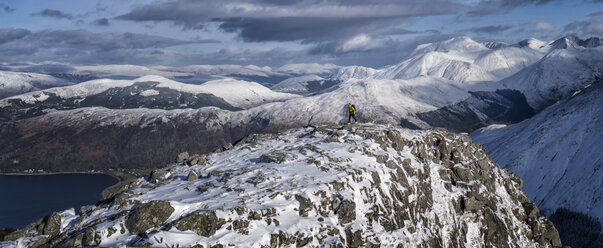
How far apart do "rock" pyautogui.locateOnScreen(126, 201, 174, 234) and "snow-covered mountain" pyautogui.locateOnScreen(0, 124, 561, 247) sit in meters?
0.10

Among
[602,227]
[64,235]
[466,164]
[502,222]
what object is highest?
[64,235]

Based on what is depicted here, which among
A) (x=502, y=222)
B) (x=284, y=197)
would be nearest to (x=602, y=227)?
(x=502, y=222)

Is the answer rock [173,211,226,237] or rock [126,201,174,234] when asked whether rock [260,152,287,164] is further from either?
rock [126,201,174,234]

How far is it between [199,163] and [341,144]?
2428cm

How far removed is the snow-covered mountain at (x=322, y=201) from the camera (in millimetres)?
43344

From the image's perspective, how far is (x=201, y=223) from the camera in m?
42.6

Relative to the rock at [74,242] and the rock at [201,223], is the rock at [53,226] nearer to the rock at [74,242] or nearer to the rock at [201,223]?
the rock at [74,242]

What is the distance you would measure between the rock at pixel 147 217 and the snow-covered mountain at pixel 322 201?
10 cm

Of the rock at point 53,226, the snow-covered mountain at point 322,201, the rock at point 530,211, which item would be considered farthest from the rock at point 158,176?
the rock at point 530,211

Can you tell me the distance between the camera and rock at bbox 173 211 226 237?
1649 inches

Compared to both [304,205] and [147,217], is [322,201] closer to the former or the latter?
[304,205]

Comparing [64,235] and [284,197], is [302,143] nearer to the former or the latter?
[284,197]

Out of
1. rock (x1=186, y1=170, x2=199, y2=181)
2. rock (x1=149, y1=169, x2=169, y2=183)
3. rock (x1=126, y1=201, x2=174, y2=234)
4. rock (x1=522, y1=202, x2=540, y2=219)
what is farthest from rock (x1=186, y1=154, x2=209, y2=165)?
rock (x1=522, y1=202, x2=540, y2=219)

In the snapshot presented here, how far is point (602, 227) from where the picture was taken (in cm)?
15725
